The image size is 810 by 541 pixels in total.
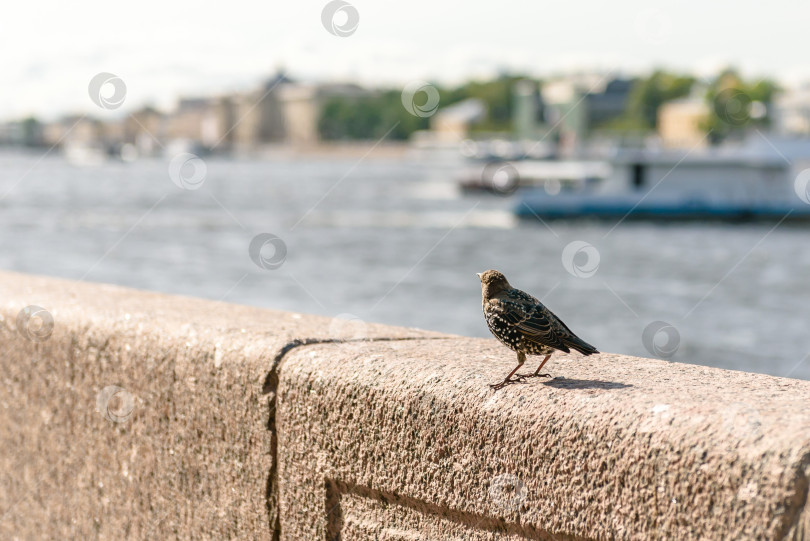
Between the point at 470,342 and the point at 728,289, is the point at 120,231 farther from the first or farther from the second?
the point at 470,342

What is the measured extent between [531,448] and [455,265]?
31.5m

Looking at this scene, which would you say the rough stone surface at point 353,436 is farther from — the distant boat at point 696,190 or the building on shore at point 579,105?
the building on shore at point 579,105

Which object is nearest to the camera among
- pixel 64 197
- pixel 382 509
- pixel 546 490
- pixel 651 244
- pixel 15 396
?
pixel 546 490

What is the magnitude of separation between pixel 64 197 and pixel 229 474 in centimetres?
6251

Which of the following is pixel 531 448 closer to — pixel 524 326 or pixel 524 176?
pixel 524 326

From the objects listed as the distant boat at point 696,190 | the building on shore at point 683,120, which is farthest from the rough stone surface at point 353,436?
the building on shore at point 683,120

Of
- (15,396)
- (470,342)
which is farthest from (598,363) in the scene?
(15,396)

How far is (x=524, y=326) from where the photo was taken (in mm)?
Result: 1935

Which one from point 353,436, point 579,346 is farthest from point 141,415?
point 579,346

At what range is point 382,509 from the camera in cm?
199

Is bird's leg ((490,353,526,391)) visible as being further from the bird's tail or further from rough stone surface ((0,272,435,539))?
Answer: rough stone surface ((0,272,435,539))

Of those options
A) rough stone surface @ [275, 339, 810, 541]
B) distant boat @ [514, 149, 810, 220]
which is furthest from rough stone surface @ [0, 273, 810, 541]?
distant boat @ [514, 149, 810, 220]

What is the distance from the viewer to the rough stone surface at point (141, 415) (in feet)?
7.30

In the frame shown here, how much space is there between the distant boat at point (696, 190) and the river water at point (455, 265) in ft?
2.22
